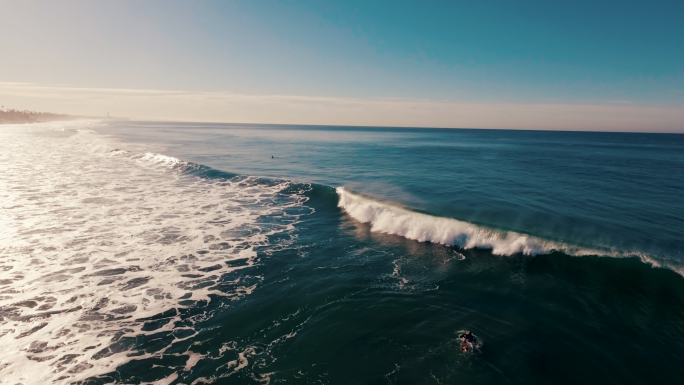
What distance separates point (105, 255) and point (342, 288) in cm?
1489

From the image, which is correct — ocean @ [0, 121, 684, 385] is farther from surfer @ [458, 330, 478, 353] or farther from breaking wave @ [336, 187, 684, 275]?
surfer @ [458, 330, 478, 353]

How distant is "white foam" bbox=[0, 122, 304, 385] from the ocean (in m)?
0.11

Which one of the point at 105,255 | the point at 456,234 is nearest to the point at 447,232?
the point at 456,234

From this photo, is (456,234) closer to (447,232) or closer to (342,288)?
(447,232)

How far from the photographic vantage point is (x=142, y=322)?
14578 millimetres

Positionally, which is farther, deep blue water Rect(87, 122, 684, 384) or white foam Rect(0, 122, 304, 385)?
white foam Rect(0, 122, 304, 385)

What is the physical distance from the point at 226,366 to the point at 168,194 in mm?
29197

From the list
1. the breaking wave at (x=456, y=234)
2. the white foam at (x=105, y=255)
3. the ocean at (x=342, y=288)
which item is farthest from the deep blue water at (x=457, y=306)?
the white foam at (x=105, y=255)

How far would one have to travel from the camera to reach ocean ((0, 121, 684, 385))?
1221 cm

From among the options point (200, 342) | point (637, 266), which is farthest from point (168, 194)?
point (637, 266)

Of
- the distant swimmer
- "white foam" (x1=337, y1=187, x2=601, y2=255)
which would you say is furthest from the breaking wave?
the distant swimmer

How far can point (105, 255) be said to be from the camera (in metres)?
21.0

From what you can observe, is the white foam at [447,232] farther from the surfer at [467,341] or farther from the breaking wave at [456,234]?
the surfer at [467,341]

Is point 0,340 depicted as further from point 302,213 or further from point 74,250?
point 302,213
